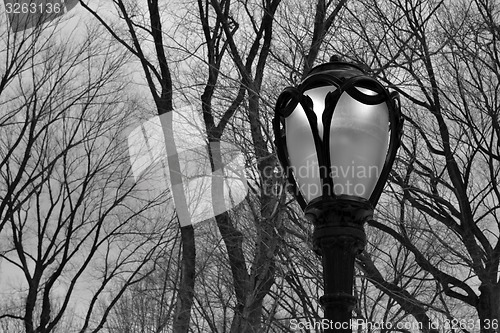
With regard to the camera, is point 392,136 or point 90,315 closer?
point 392,136

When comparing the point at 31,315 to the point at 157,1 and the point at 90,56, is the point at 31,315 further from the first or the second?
the point at 157,1

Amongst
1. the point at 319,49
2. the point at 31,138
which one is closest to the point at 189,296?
the point at 319,49

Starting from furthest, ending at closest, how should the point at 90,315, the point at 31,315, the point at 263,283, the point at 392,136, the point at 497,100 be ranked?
the point at 90,315 < the point at 31,315 < the point at 497,100 < the point at 263,283 < the point at 392,136

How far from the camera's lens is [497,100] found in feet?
22.7

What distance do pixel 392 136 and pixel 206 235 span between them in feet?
19.7

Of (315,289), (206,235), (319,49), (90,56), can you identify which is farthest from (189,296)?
(90,56)

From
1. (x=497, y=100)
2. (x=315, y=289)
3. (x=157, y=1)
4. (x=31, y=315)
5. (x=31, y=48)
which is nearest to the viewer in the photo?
(x=497, y=100)

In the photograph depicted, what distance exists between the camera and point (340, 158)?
7.18ft

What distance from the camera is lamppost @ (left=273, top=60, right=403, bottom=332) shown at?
7.22 ft

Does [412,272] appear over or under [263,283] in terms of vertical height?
over

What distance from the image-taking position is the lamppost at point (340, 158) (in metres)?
2.20

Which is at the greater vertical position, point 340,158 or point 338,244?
point 340,158

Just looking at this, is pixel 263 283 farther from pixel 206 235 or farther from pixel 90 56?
pixel 90 56

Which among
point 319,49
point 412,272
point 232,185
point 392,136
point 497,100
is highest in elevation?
point 319,49
